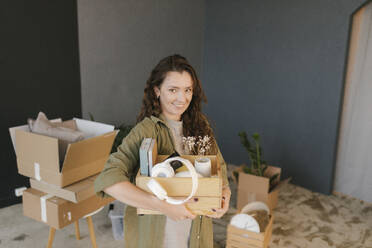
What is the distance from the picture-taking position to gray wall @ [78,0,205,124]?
3.31 m

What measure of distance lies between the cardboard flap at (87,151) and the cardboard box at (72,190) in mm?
138

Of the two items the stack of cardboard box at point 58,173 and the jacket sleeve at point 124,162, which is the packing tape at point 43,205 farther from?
the jacket sleeve at point 124,162

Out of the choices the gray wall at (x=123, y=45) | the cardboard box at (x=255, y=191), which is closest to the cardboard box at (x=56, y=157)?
the gray wall at (x=123, y=45)

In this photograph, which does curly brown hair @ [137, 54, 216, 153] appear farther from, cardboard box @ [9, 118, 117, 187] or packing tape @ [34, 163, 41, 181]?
packing tape @ [34, 163, 41, 181]

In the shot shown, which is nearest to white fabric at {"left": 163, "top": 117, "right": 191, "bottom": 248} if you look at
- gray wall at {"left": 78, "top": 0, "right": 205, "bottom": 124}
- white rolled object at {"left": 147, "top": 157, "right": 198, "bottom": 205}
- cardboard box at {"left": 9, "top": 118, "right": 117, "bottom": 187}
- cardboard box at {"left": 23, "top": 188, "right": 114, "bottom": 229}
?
white rolled object at {"left": 147, "top": 157, "right": 198, "bottom": 205}

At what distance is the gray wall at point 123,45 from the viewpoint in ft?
10.8

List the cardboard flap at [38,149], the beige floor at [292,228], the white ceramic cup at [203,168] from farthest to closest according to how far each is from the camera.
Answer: the beige floor at [292,228] → the cardboard flap at [38,149] → the white ceramic cup at [203,168]

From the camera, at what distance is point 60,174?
5.99 feet

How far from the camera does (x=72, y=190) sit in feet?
6.14

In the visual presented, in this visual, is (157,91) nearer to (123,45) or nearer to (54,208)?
(54,208)

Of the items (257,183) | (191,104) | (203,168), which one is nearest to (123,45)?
(257,183)

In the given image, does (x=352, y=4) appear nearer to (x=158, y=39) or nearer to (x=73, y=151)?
(x=158, y=39)

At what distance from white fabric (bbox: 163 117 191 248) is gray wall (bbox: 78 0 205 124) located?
89.6 inches

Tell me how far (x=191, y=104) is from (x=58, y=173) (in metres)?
0.99
